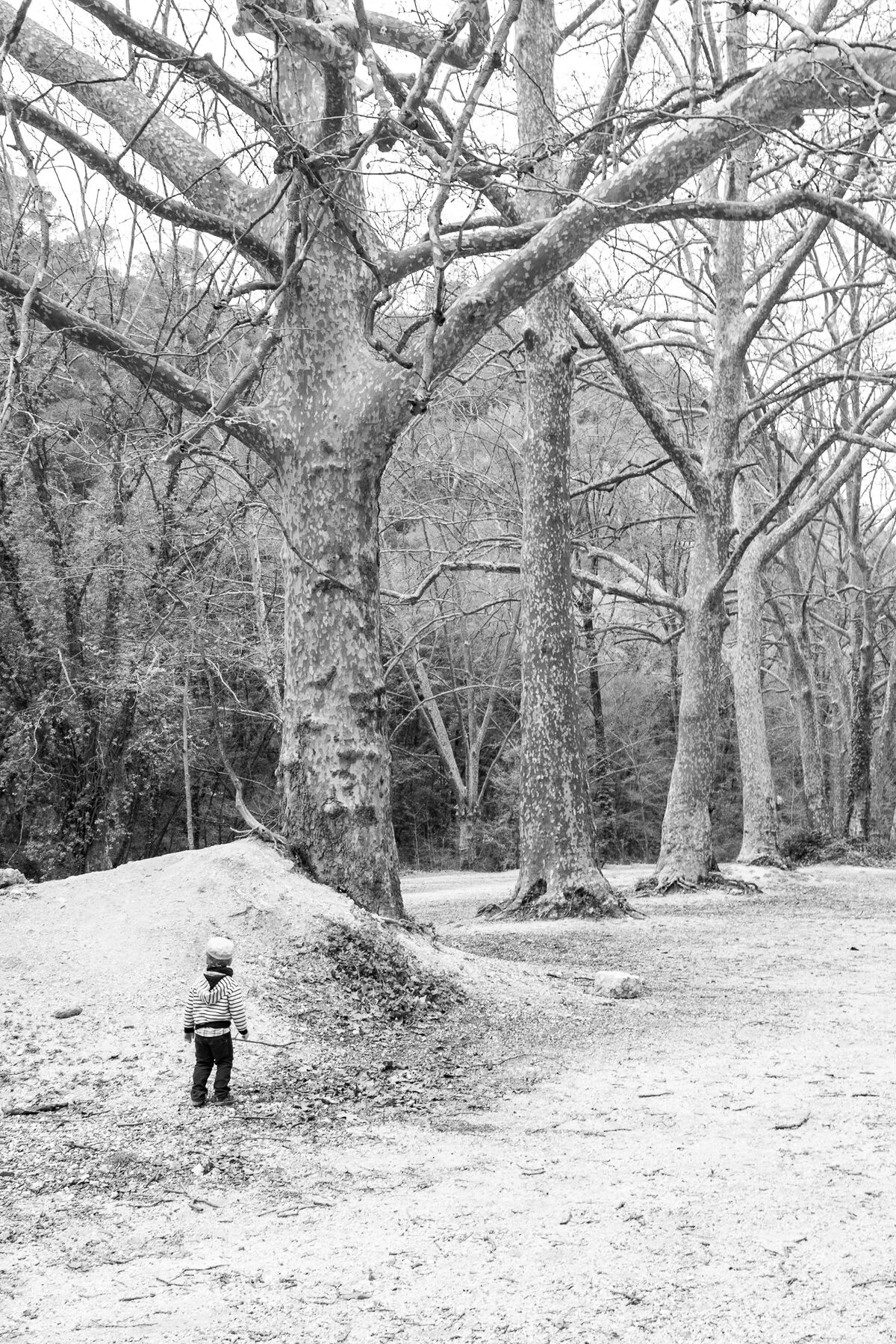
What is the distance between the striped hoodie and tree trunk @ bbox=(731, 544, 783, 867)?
44.5 feet

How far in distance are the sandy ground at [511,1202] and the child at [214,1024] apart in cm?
11

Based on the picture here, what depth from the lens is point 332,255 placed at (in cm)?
646

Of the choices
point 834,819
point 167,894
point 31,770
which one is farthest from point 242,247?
point 834,819

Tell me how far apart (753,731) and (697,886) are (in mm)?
5024

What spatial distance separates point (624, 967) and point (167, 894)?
335 cm

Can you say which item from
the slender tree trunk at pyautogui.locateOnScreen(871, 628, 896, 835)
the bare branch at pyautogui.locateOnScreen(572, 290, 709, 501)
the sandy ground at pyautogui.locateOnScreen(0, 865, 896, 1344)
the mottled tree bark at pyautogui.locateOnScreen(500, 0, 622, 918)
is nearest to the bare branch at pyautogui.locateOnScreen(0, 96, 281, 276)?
the sandy ground at pyautogui.locateOnScreen(0, 865, 896, 1344)

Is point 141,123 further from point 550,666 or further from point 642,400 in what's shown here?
point 642,400

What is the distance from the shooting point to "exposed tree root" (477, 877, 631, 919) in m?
9.99

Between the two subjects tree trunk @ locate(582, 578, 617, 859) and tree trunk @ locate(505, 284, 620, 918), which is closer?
tree trunk @ locate(505, 284, 620, 918)

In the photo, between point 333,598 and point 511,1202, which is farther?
point 333,598

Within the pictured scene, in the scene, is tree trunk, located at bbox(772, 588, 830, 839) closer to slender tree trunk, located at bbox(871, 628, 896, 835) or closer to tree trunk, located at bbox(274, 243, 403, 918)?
slender tree trunk, located at bbox(871, 628, 896, 835)

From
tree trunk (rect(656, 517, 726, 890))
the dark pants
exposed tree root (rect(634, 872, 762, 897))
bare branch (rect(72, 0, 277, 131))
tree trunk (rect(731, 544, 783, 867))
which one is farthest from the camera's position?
tree trunk (rect(731, 544, 783, 867))

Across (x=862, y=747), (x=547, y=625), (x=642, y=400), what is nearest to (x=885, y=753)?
(x=862, y=747)

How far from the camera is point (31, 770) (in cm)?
1469
